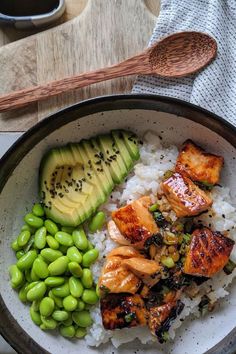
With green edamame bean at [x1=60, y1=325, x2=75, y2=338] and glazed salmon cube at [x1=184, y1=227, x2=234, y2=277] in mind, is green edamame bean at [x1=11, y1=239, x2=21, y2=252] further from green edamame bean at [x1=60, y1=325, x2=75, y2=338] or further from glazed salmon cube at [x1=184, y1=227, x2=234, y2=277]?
glazed salmon cube at [x1=184, y1=227, x2=234, y2=277]

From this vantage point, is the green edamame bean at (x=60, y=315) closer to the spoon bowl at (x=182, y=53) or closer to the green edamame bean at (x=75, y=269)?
the green edamame bean at (x=75, y=269)

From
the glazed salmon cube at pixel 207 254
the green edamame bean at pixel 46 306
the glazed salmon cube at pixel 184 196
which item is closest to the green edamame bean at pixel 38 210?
the green edamame bean at pixel 46 306

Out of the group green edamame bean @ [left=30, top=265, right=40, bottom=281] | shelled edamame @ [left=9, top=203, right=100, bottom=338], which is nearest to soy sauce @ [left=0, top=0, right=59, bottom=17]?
shelled edamame @ [left=9, top=203, right=100, bottom=338]

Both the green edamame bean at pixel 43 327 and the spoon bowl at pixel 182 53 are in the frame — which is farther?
the spoon bowl at pixel 182 53

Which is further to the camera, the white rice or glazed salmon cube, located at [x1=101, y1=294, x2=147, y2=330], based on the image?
the white rice

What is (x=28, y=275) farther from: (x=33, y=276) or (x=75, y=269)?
(x=75, y=269)

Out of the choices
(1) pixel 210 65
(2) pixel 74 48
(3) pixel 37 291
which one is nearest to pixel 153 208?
(3) pixel 37 291
